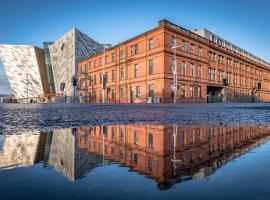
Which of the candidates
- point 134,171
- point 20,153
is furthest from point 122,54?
point 134,171

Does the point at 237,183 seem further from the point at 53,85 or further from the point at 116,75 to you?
the point at 53,85

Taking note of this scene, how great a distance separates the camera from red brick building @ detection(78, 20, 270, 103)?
95.0 feet

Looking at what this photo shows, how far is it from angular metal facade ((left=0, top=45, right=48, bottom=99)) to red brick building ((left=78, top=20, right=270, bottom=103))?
26.5m

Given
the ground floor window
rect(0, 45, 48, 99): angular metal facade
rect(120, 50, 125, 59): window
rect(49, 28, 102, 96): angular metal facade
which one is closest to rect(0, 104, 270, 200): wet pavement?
the ground floor window

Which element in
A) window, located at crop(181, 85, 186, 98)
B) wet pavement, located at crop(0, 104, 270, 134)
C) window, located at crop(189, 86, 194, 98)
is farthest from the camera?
window, located at crop(189, 86, 194, 98)

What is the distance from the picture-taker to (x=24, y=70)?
67.9 metres

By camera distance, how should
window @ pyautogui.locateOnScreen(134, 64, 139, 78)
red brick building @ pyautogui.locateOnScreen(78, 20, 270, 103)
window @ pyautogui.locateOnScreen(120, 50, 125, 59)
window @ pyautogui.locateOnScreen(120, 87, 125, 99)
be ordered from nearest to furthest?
red brick building @ pyautogui.locateOnScreen(78, 20, 270, 103)
window @ pyautogui.locateOnScreen(134, 64, 139, 78)
window @ pyautogui.locateOnScreen(120, 50, 125, 59)
window @ pyautogui.locateOnScreen(120, 87, 125, 99)

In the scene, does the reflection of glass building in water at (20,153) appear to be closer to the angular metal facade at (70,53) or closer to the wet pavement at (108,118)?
the wet pavement at (108,118)

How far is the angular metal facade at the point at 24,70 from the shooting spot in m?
67.7

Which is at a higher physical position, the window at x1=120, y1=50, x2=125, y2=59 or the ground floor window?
the window at x1=120, y1=50, x2=125, y2=59

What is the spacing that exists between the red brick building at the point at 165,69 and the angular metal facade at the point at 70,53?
6277 millimetres

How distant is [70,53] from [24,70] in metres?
23.0

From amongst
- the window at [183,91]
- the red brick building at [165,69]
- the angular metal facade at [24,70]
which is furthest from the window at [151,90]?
the angular metal facade at [24,70]

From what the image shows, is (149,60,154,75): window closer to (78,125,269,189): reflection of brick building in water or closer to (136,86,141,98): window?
(136,86,141,98): window
